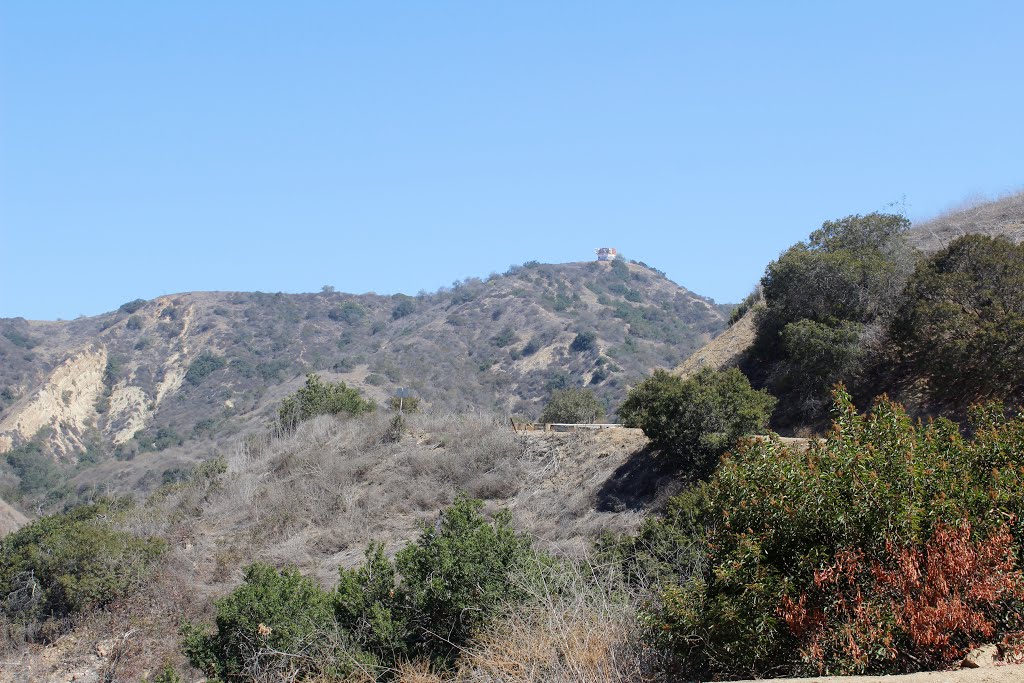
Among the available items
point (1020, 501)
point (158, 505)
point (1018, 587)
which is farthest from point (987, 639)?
point (158, 505)

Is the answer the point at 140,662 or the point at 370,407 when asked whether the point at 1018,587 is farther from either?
the point at 370,407

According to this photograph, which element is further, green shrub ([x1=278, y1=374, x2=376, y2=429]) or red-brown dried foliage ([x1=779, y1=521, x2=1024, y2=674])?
green shrub ([x1=278, y1=374, x2=376, y2=429])

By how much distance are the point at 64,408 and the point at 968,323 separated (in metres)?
71.9

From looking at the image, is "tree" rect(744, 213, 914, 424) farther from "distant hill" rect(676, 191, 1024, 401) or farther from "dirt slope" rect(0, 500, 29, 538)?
"dirt slope" rect(0, 500, 29, 538)

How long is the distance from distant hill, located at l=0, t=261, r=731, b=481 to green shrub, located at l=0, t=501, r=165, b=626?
35304 mm

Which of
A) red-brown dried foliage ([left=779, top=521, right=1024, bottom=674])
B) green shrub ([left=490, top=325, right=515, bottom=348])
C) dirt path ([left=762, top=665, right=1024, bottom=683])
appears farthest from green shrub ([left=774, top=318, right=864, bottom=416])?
green shrub ([left=490, top=325, right=515, bottom=348])

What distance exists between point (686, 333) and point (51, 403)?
5246 cm

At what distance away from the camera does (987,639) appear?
7938 mm

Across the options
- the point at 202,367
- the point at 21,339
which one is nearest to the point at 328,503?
the point at 202,367

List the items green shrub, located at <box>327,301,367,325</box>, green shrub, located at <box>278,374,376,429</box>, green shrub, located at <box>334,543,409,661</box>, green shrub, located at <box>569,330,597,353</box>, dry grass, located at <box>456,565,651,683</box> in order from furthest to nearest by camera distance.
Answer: green shrub, located at <box>327,301,367,325</box>
green shrub, located at <box>569,330,597,353</box>
green shrub, located at <box>278,374,376,429</box>
green shrub, located at <box>334,543,409,661</box>
dry grass, located at <box>456,565,651,683</box>

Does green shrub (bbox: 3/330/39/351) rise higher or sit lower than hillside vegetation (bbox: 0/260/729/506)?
higher

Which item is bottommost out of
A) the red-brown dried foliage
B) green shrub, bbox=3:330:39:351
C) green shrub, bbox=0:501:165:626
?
green shrub, bbox=0:501:165:626

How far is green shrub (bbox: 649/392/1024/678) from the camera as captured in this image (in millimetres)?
7867

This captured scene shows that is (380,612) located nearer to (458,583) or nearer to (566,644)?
(458,583)
